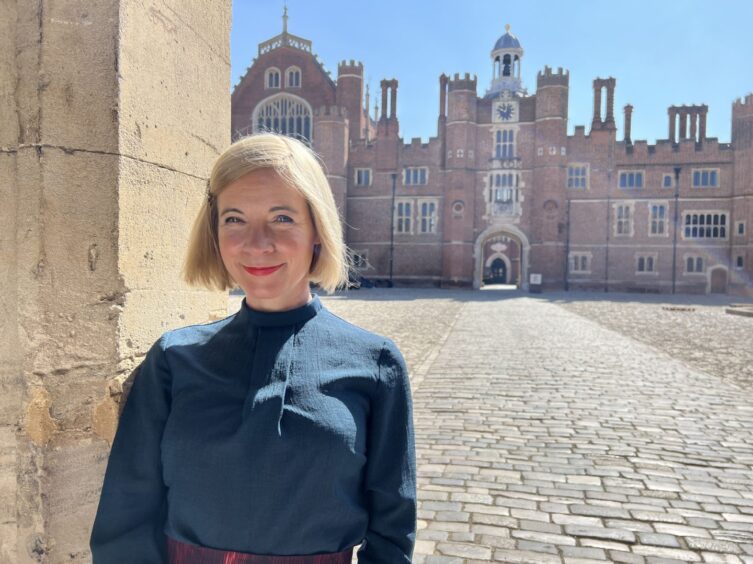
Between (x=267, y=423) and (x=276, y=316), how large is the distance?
307mm

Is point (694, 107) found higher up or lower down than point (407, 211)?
higher up

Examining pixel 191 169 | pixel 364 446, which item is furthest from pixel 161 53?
pixel 364 446

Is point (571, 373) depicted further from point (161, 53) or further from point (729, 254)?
point (729, 254)

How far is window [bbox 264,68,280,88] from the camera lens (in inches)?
1575

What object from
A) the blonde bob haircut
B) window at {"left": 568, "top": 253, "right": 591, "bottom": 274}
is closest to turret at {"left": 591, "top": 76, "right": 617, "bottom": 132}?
window at {"left": 568, "top": 253, "right": 591, "bottom": 274}

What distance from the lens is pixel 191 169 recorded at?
205cm

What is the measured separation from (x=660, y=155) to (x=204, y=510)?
3818 centimetres

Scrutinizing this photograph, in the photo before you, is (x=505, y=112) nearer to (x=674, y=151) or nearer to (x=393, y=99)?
(x=393, y=99)

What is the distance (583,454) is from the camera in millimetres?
4488

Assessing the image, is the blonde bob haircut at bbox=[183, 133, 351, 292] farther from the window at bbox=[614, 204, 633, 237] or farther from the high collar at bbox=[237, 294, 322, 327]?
the window at bbox=[614, 204, 633, 237]

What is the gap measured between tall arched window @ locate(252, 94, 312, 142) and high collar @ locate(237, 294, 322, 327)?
39.7 meters

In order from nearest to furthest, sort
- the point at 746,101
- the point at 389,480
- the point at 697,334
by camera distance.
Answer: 1. the point at 389,480
2. the point at 697,334
3. the point at 746,101

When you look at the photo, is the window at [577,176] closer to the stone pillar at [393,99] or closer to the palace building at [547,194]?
the palace building at [547,194]

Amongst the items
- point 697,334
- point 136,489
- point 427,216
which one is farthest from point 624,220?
point 136,489
